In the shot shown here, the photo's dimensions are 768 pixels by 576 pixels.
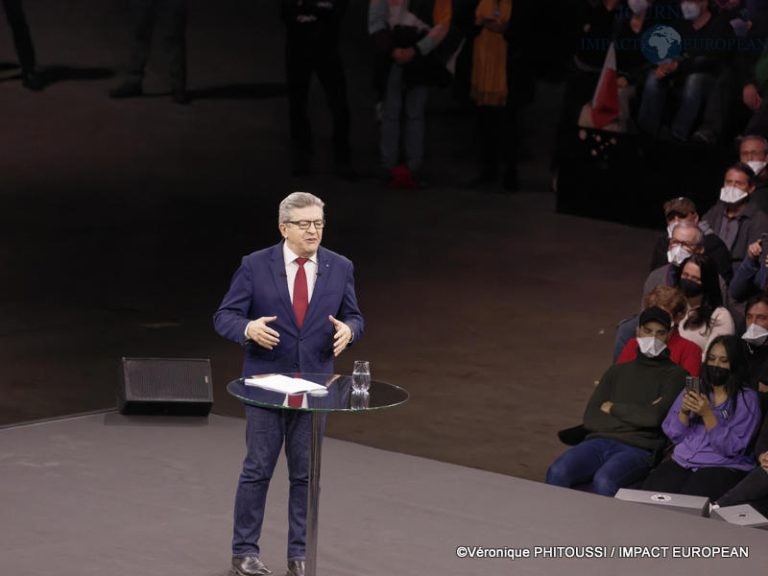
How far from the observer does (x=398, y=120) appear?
54.6ft

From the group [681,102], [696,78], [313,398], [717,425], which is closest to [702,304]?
[717,425]

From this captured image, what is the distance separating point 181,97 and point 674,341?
35.0 feet

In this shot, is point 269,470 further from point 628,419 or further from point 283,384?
point 628,419

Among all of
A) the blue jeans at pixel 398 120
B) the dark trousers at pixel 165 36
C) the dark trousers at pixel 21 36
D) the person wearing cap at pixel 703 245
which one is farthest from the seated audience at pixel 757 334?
the dark trousers at pixel 21 36

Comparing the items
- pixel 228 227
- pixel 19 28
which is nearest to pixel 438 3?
pixel 228 227

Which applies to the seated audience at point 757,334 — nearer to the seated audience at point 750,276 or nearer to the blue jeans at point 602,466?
the blue jeans at point 602,466

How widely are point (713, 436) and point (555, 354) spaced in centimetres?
314

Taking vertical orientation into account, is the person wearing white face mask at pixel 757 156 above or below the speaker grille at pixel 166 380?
above

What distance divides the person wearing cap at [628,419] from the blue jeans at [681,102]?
637 cm

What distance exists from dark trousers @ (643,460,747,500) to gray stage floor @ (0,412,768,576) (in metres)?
0.48

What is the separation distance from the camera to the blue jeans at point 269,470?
19.8 feet

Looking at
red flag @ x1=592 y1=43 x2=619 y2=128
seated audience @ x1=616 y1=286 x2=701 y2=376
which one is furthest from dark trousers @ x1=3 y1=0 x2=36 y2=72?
seated audience @ x1=616 y1=286 x2=701 y2=376

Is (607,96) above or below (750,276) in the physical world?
above

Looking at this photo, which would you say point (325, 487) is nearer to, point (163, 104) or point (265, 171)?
point (265, 171)
